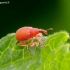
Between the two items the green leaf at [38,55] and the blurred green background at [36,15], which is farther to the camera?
the blurred green background at [36,15]

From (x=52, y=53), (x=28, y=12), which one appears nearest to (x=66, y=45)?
(x=52, y=53)

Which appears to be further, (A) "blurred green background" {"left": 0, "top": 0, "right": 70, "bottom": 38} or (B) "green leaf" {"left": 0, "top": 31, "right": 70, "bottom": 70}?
(A) "blurred green background" {"left": 0, "top": 0, "right": 70, "bottom": 38}

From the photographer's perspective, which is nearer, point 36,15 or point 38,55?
point 38,55

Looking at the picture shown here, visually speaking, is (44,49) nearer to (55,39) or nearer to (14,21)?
(55,39)
